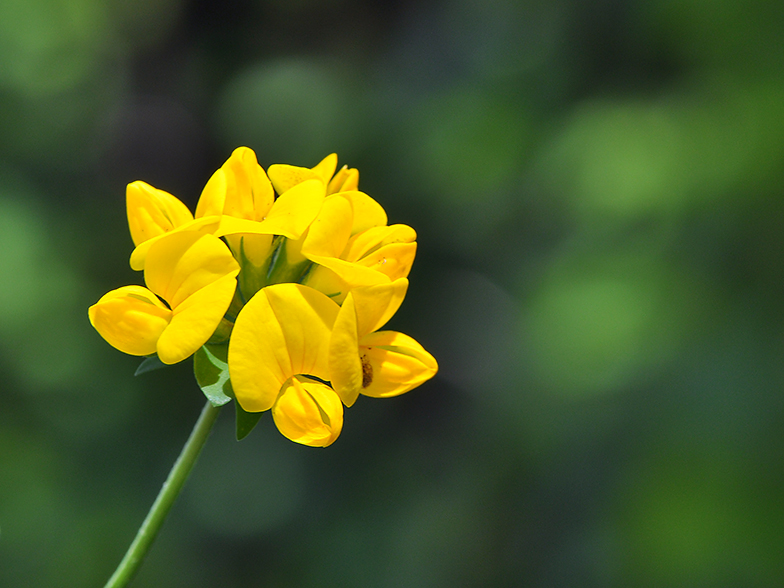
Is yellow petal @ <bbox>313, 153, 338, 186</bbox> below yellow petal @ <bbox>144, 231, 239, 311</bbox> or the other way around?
the other way around

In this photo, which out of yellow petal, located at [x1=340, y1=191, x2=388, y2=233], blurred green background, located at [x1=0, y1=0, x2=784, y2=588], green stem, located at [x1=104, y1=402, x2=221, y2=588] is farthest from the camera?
blurred green background, located at [x1=0, y1=0, x2=784, y2=588]

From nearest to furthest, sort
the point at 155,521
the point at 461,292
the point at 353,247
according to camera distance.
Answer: the point at 155,521 → the point at 353,247 → the point at 461,292

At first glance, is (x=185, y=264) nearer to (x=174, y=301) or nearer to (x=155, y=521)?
(x=174, y=301)

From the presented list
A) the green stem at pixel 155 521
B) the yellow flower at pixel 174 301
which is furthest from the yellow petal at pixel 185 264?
the green stem at pixel 155 521

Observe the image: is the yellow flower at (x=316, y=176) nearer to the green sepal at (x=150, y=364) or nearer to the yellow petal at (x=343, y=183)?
the yellow petal at (x=343, y=183)

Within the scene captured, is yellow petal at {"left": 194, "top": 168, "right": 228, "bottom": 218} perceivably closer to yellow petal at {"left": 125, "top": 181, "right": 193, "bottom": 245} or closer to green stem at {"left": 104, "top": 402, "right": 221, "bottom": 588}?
yellow petal at {"left": 125, "top": 181, "right": 193, "bottom": 245}

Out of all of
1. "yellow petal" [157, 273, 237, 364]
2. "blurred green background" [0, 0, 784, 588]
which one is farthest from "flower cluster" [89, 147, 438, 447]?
"blurred green background" [0, 0, 784, 588]

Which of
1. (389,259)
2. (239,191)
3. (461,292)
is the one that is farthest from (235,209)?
(461,292)
